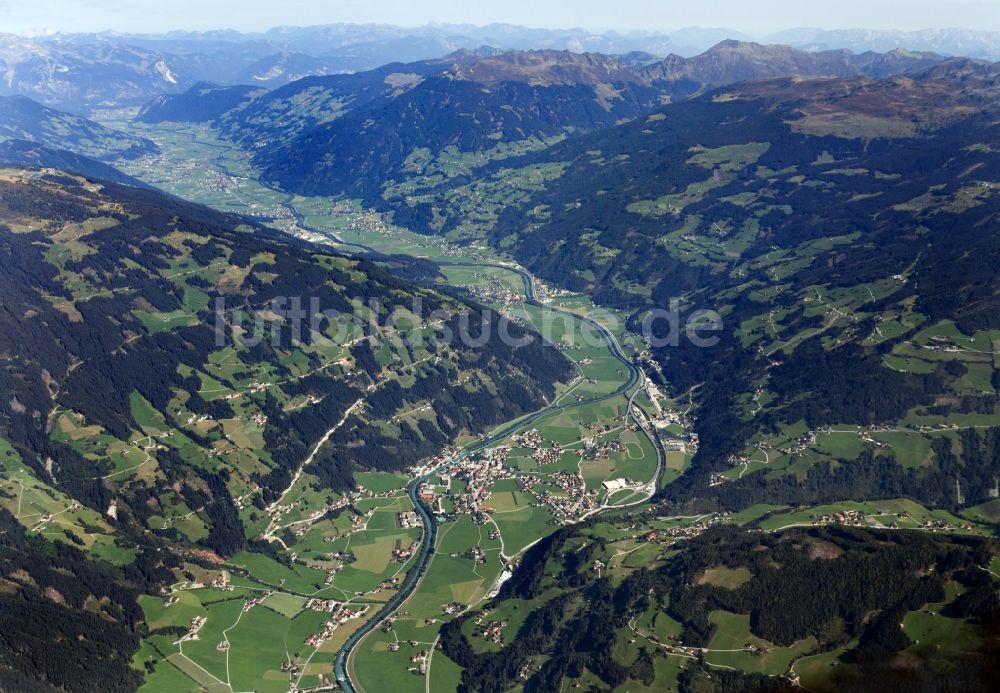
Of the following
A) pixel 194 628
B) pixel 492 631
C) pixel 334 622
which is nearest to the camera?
pixel 492 631

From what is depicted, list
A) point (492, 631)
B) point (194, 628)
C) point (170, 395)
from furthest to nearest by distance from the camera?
point (170, 395) < point (194, 628) < point (492, 631)

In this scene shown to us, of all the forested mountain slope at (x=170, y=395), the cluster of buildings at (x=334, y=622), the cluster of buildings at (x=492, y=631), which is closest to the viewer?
the cluster of buildings at (x=492, y=631)

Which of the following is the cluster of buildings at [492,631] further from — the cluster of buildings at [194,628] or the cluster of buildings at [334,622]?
the cluster of buildings at [194,628]

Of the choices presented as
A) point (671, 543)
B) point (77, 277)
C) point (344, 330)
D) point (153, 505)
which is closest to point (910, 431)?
point (671, 543)

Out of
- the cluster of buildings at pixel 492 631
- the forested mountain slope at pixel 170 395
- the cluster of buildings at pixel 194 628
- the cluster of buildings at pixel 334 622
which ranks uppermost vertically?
the forested mountain slope at pixel 170 395

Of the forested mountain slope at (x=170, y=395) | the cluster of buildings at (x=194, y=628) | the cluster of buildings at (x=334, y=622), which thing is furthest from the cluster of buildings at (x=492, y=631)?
the forested mountain slope at (x=170, y=395)

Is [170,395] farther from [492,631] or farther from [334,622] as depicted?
[492,631]

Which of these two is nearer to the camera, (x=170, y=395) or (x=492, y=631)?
(x=492, y=631)

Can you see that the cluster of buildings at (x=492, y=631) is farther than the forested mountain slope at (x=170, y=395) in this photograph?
No

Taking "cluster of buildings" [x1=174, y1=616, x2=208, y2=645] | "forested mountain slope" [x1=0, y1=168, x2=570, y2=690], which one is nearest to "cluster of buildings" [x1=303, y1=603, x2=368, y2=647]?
"cluster of buildings" [x1=174, y1=616, x2=208, y2=645]

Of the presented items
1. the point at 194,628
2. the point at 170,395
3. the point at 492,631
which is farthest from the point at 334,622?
the point at 170,395

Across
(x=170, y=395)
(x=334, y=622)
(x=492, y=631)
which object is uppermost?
(x=170, y=395)
